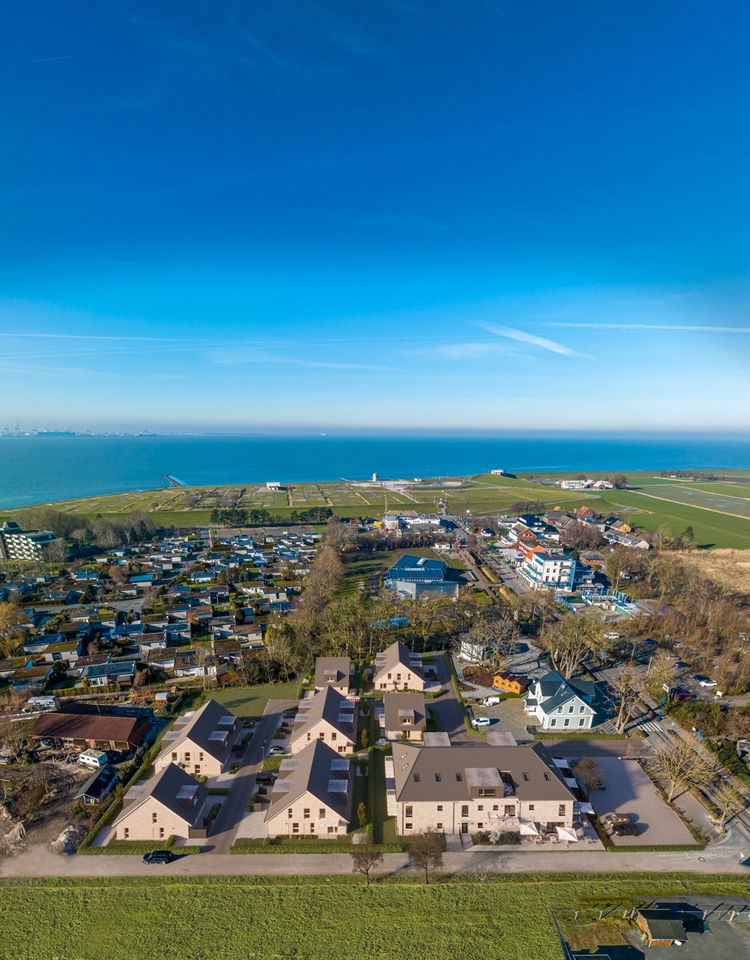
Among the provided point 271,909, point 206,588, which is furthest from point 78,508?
point 271,909

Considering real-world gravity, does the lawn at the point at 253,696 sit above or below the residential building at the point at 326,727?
below

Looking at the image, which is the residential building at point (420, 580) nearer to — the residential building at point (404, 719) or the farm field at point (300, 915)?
the residential building at point (404, 719)

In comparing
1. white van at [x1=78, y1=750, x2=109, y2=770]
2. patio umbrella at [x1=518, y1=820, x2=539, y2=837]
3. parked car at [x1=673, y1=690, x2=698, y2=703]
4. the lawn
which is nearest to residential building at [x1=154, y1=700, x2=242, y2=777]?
white van at [x1=78, y1=750, x2=109, y2=770]

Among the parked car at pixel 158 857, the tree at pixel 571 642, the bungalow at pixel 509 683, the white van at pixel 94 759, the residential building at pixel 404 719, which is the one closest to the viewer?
the parked car at pixel 158 857

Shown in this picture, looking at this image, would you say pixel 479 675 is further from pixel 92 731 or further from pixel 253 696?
pixel 92 731

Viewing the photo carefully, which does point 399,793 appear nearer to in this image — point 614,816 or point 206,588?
point 614,816

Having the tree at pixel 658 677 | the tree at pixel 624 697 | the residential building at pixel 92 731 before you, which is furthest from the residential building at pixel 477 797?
the residential building at pixel 92 731

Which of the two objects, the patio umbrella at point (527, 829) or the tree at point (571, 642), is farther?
the tree at point (571, 642)
